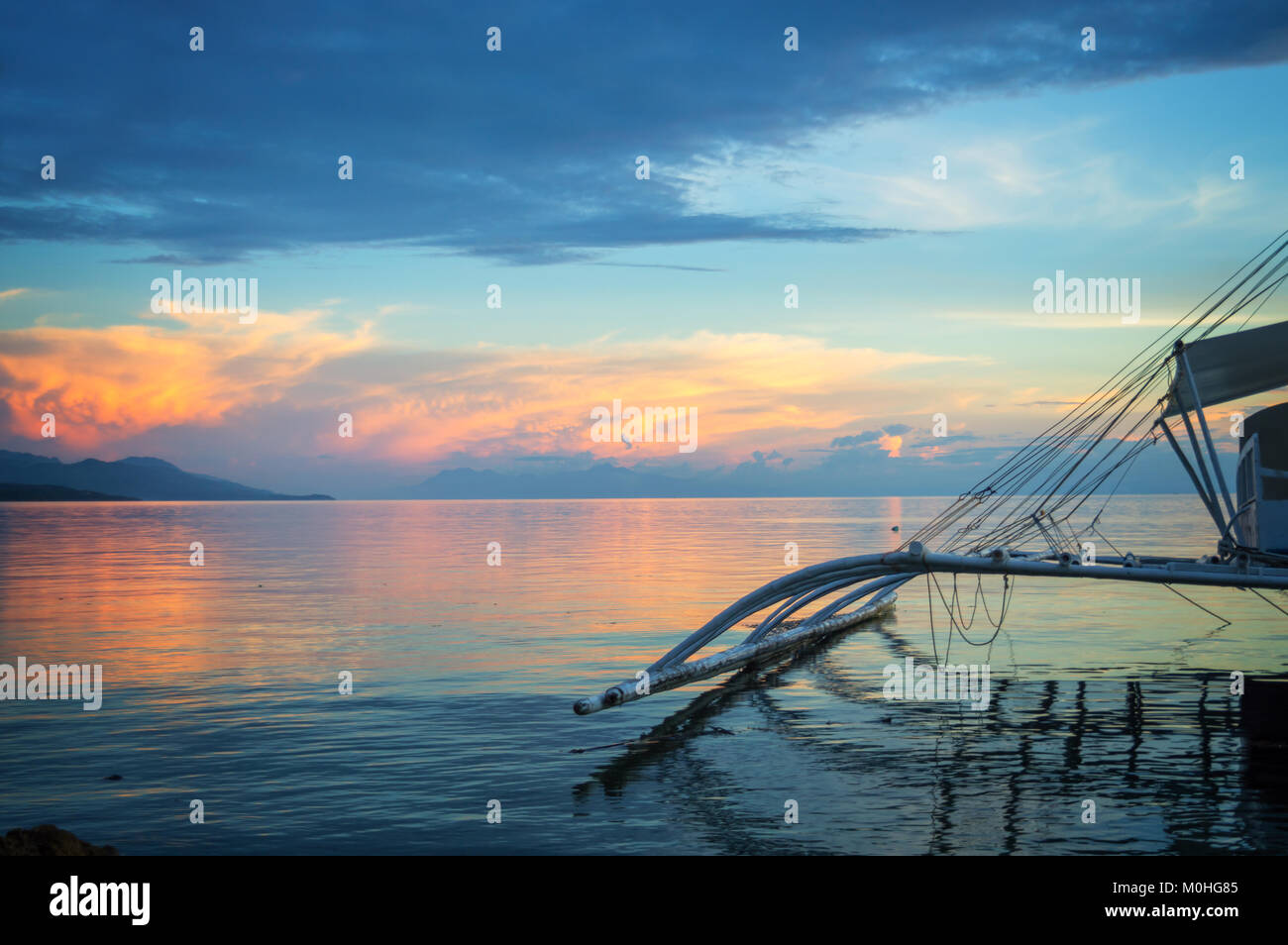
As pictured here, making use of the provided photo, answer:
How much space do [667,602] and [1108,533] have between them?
6412 centimetres

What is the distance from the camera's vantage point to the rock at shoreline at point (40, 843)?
379 inches

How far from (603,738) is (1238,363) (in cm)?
2059

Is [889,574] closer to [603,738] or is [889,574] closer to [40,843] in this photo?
[603,738]

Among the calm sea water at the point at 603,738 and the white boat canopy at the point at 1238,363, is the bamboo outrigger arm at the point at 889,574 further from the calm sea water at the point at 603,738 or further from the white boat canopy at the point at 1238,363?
the white boat canopy at the point at 1238,363

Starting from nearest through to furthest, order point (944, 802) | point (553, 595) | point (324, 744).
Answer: point (944, 802), point (324, 744), point (553, 595)

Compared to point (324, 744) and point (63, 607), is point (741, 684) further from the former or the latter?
point (63, 607)

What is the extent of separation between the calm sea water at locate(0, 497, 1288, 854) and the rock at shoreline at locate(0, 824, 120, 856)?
2.92 metres

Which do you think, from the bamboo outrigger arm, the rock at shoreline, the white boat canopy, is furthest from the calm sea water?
the white boat canopy

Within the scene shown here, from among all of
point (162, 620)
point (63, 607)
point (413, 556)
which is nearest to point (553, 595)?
point (162, 620)

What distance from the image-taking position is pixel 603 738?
744 inches

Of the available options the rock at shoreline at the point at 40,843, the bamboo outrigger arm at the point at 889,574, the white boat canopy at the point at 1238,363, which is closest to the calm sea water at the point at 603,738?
the bamboo outrigger arm at the point at 889,574

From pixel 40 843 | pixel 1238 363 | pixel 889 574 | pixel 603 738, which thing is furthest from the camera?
pixel 1238 363

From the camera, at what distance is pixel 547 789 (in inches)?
609

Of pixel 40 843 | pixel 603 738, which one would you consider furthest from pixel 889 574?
pixel 40 843
